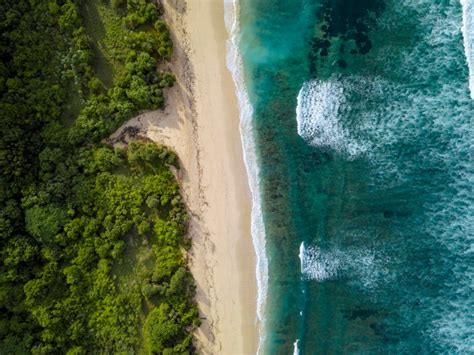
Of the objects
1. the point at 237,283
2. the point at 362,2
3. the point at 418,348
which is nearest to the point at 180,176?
the point at 237,283

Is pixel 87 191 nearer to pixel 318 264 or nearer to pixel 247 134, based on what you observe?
pixel 247 134

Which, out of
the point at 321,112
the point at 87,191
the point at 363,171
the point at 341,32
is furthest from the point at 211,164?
the point at 341,32

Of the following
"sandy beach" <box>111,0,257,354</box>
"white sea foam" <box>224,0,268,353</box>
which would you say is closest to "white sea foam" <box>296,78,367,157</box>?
Result: "white sea foam" <box>224,0,268,353</box>

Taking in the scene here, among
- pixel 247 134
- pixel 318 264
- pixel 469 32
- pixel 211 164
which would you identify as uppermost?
pixel 469 32

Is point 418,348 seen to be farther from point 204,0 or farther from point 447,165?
point 204,0

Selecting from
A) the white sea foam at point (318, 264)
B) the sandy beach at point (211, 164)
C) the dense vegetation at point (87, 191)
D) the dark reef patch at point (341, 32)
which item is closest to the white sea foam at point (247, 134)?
the sandy beach at point (211, 164)

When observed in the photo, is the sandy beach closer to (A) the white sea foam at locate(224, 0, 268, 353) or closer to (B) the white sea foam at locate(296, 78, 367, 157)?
(A) the white sea foam at locate(224, 0, 268, 353)
